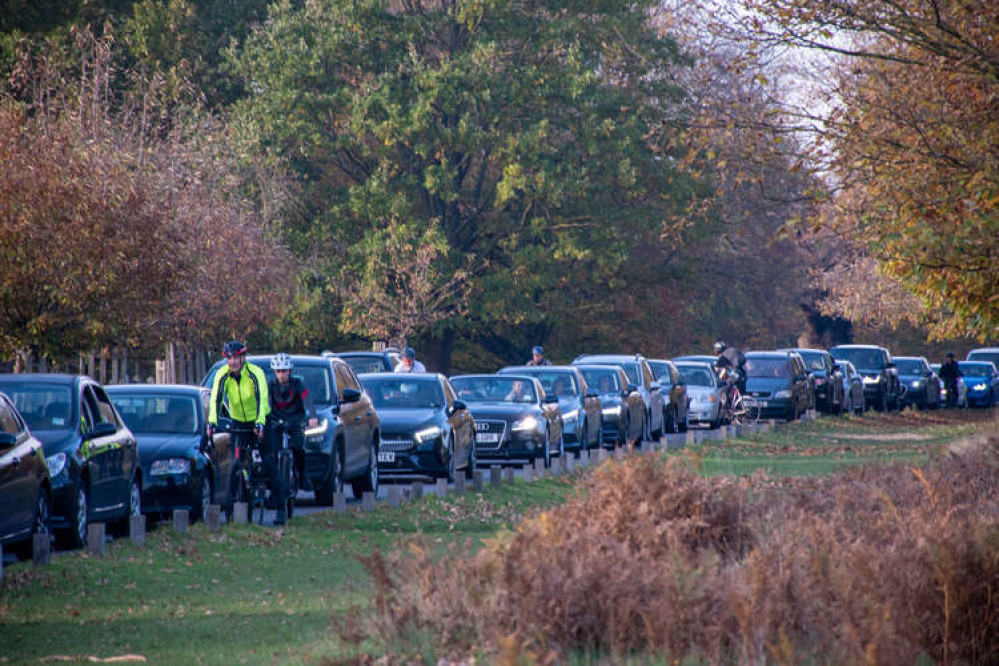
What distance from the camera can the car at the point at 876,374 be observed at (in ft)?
174

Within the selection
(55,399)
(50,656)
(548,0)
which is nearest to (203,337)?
(548,0)

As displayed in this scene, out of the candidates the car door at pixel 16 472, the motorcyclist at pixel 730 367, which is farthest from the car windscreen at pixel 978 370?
the car door at pixel 16 472

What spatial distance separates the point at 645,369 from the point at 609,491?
1010 inches

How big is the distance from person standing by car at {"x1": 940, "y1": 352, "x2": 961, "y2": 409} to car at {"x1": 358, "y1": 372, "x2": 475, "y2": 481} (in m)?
36.1

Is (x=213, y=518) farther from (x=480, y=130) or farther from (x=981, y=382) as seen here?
(x=981, y=382)

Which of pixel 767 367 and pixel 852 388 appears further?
pixel 852 388

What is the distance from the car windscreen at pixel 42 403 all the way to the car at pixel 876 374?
40.6m

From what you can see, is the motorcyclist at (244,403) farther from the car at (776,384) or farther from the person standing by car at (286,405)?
the car at (776,384)

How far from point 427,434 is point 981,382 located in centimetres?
4311

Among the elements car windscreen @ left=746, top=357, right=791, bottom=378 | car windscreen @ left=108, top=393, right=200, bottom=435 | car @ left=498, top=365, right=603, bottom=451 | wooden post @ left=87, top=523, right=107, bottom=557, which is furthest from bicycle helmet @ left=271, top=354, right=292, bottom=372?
car windscreen @ left=746, top=357, right=791, bottom=378

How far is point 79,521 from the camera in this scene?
14.5 metres

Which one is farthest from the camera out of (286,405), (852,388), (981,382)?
(981,382)

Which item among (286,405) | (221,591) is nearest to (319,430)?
(286,405)

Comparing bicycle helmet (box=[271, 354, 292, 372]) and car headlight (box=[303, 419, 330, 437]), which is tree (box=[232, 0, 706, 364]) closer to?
car headlight (box=[303, 419, 330, 437])
